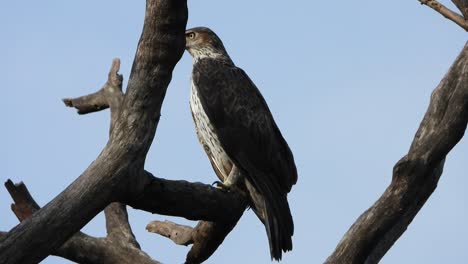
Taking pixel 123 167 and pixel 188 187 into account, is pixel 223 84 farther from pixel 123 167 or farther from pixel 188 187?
pixel 123 167

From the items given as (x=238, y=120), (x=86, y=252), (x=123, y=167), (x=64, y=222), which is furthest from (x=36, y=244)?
(x=238, y=120)

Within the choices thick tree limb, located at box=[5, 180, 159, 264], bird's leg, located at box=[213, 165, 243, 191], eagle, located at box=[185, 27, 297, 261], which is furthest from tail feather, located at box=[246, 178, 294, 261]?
thick tree limb, located at box=[5, 180, 159, 264]

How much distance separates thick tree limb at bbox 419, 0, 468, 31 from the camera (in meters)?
6.93

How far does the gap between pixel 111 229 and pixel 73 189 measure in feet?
8.00

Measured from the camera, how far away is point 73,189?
221 inches

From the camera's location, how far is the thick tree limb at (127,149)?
5.48 meters

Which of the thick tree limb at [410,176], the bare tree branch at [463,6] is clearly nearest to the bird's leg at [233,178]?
the thick tree limb at [410,176]

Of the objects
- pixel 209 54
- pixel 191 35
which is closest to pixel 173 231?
pixel 209 54

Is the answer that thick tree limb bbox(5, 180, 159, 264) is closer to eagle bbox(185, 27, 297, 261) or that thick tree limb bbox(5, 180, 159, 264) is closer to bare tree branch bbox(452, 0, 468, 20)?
eagle bbox(185, 27, 297, 261)

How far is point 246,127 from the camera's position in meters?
8.48

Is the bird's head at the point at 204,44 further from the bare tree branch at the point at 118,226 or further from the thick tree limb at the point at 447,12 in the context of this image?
the thick tree limb at the point at 447,12

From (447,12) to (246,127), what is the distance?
7.10 ft

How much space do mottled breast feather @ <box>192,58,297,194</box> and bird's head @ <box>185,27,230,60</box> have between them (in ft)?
2.18

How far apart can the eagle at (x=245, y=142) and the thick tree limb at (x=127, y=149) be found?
202 centimetres
